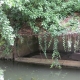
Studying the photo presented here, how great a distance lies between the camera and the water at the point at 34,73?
5.88 metres

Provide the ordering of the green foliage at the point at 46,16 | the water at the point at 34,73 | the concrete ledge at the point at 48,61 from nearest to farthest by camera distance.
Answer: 1. the green foliage at the point at 46,16
2. the water at the point at 34,73
3. the concrete ledge at the point at 48,61

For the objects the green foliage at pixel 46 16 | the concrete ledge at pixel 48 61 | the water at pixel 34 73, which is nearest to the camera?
the green foliage at pixel 46 16

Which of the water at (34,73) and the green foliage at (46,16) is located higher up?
the green foliage at (46,16)

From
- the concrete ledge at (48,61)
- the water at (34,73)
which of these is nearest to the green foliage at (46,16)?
the water at (34,73)

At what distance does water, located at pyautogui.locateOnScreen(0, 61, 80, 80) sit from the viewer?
5883 mm

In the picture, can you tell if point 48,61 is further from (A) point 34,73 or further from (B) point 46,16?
(B) point 46,16

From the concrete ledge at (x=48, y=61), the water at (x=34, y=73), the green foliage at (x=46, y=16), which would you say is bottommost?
the water at (x=34, y=73)

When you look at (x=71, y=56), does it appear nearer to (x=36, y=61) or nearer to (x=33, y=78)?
(x=36, y=61)

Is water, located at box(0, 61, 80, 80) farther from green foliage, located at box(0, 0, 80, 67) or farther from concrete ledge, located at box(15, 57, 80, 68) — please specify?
green foliage, located at box(0, 0, 80, 67)

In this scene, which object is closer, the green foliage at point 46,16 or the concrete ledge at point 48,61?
the green foliage at point 46,16

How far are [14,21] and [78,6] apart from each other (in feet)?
6.98

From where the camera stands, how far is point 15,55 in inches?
297

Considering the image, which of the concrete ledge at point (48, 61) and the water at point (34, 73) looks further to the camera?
the concrete ledge at point (48, 61)

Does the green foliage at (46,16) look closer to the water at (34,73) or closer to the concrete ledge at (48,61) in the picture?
the water at (34,73)
